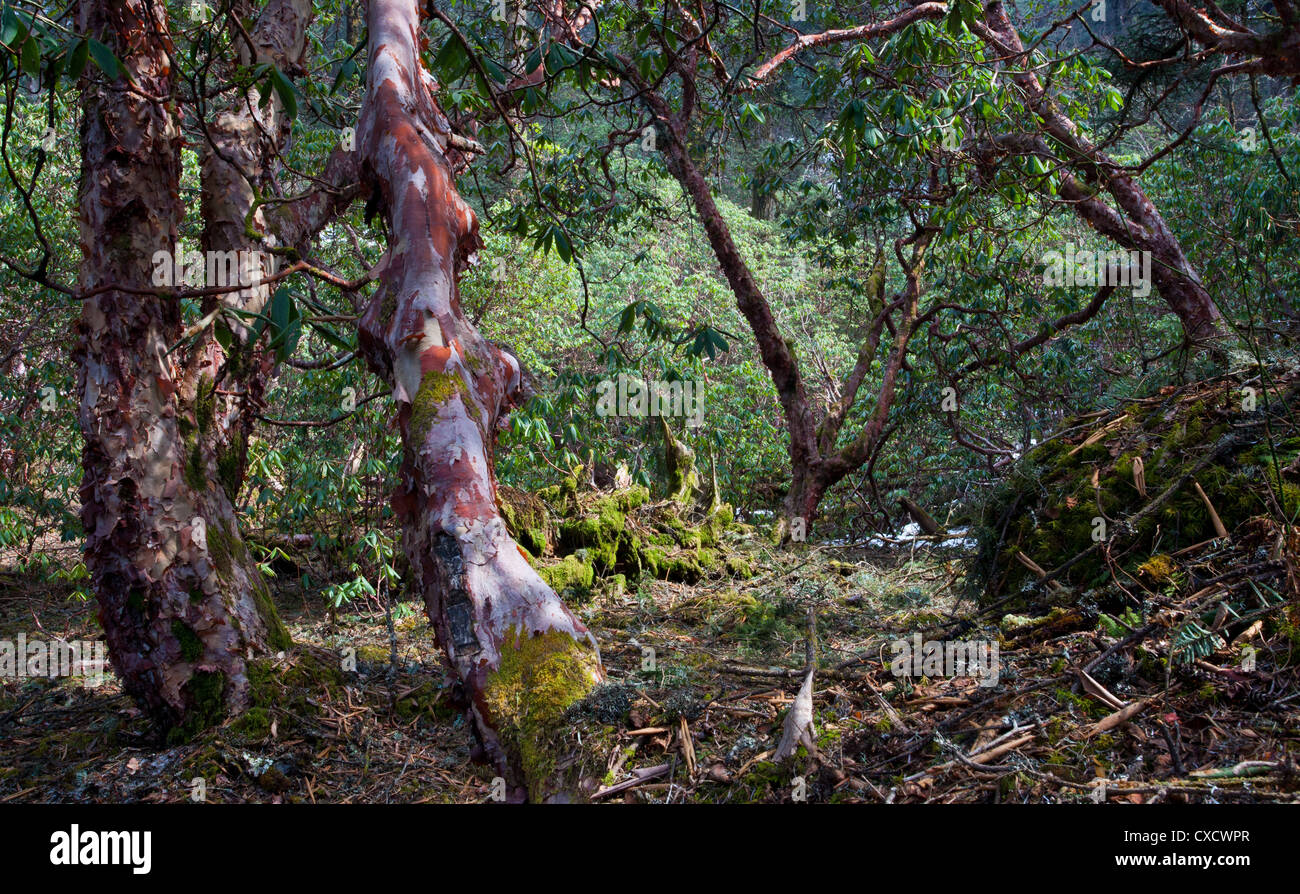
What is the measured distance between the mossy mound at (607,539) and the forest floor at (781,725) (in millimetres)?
1562

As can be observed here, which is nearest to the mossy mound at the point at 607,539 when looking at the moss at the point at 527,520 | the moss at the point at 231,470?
the moss at the point at 527,520

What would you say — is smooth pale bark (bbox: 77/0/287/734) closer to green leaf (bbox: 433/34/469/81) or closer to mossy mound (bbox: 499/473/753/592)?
green leaf (bbox: 433/34/469/81)

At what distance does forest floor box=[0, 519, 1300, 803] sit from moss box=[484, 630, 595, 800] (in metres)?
0.05

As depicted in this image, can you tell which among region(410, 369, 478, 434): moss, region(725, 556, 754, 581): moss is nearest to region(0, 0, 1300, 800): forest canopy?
region(410, 369, 478, 434): moss

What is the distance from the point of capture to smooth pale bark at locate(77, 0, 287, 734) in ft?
10.4

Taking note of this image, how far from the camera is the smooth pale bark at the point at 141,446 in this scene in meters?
3.16

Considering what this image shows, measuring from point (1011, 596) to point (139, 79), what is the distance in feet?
12.8

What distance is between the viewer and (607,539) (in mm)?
6648

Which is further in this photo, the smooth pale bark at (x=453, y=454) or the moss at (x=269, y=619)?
the moss at (x=269, y=619)

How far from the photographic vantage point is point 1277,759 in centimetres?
164

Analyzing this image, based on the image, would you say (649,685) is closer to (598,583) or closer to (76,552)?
(598,583)

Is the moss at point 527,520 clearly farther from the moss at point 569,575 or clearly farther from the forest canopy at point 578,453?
the moss at point 569,575

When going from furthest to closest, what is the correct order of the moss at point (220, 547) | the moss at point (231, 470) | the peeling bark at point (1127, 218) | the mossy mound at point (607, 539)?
the mossy mound at point (607, 539)
the peeling bark at point (1127, 218)
the moss at point (231, 470)
the moss at point (220, 547)

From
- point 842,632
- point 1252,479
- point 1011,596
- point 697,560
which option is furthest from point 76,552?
point 1252,479
